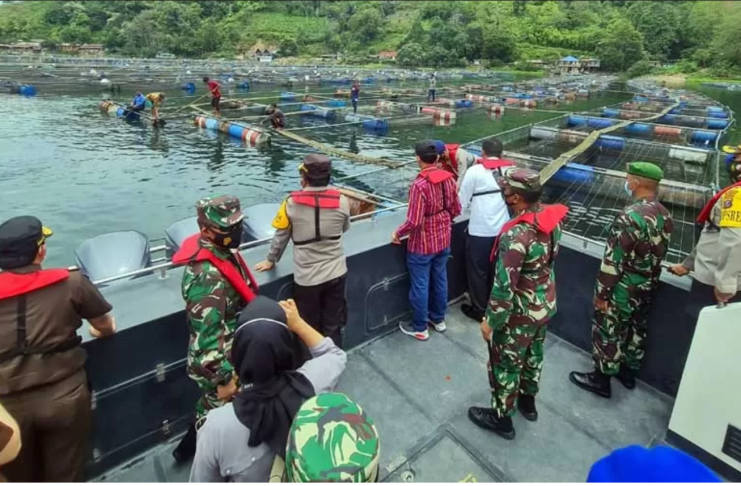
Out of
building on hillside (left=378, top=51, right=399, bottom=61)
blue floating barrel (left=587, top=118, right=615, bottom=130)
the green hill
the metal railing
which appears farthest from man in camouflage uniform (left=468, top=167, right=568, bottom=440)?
building on hillside (left=378, top=51, right=399, bottom=61)

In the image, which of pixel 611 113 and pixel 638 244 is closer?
pixel 638 244

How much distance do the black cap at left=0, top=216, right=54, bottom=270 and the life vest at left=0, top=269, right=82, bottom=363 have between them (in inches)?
2.2

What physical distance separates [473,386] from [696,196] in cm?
1189

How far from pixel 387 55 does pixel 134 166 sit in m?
74.2

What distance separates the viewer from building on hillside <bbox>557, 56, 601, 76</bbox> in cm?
6894

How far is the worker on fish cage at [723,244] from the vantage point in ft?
7.61

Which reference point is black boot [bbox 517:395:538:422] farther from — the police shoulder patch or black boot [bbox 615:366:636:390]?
the police shoulder patch

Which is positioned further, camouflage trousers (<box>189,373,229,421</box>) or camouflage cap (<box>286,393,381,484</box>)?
camouflage trousers (<box>189,373,229,421</box>)

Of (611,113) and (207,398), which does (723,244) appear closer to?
(207,398)

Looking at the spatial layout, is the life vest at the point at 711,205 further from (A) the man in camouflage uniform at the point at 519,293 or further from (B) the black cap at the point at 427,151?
(B) the black cap at the point at 427,151

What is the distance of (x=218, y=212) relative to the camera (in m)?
2.04

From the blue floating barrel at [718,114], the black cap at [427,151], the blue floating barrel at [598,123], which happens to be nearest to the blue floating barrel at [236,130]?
the black cap at [427,151]

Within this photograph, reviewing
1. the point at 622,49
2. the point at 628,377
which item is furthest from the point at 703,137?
the point at 622,49

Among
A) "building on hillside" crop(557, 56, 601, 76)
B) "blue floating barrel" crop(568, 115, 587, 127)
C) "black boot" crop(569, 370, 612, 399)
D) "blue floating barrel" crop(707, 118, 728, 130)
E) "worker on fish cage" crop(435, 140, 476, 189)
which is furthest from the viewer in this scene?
"building on hillside" crop(557, 56, 601, 76)
